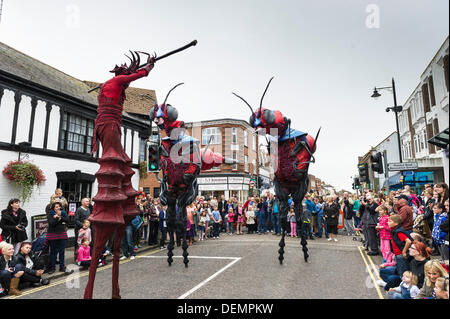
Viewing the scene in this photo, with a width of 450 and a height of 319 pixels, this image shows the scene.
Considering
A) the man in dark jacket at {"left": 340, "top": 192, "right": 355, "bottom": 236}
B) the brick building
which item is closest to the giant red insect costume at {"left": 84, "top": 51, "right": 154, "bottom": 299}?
the man in dark jacket at {"left": 340, "top": 192, "right": 355, "bottom": 236}

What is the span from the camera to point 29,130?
1042cm

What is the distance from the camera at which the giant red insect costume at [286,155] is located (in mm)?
5898

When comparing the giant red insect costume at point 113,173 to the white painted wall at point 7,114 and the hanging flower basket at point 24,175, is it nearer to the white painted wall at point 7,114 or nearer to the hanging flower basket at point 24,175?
the hanging flower basket at point 24,175

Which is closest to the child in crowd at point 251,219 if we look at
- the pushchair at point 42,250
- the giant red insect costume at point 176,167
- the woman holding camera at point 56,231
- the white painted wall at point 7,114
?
the giant red insect costume at point 176,167

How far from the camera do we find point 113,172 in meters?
3.19

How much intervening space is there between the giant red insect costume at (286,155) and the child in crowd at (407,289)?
2234 millimetres

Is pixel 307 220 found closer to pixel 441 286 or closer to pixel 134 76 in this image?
pixel 441 286

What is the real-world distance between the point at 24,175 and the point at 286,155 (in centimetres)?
913

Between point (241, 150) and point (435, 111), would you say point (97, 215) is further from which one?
point (241, 150)

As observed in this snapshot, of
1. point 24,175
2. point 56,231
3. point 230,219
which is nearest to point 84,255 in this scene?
point 56,231

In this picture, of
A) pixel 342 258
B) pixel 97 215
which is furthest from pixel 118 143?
pixel 342 258

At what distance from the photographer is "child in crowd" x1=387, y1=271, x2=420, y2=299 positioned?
3.93 metres

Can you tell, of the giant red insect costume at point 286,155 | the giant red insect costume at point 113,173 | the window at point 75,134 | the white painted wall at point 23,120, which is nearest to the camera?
the giant red insect costume at point 113,173

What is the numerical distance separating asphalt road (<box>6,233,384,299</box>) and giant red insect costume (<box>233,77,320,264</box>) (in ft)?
2.66
